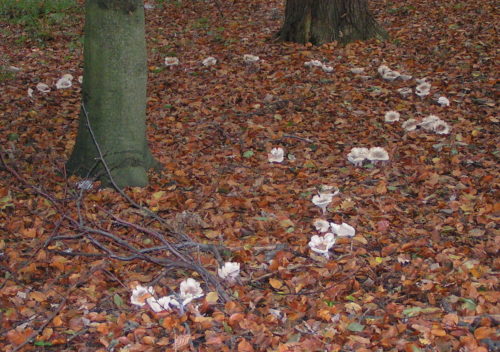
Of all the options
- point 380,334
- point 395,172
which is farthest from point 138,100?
point 380,334

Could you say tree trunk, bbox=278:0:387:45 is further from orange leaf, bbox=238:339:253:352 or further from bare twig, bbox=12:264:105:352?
orange leaf, bbox=238:339:253:352

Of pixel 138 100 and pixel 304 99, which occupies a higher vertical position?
pixel 138 100

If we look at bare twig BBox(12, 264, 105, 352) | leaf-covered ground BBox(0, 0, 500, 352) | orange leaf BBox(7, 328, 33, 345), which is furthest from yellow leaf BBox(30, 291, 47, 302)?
orange leaf BBox(7, 328, 33, 345)

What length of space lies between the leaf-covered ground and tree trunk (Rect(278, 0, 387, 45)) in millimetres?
204

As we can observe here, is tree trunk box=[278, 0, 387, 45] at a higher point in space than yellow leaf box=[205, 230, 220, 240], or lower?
higher

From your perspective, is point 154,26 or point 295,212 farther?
point 154,26

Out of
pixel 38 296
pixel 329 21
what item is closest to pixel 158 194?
pixel 38 296

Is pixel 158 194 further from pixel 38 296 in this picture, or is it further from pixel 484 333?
pixel 484 333

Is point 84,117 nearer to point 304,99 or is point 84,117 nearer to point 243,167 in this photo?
point 243,167

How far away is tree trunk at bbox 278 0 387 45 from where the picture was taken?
24.6 feet

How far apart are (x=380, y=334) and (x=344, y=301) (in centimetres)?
37

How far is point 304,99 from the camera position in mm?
6281

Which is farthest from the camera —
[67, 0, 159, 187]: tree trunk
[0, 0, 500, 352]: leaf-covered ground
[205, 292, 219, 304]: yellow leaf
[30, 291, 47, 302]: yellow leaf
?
[67, 0, 159, 187]: tree trunk

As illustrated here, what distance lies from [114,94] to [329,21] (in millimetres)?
4091
